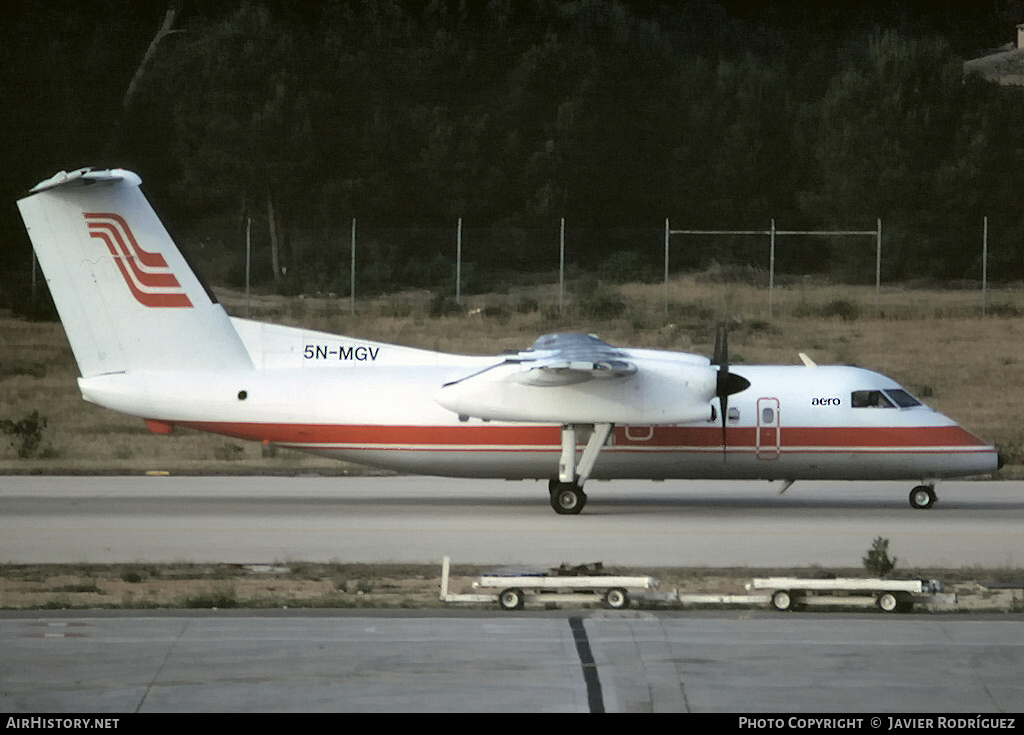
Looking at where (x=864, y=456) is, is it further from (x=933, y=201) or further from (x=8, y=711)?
(x=933, y=201)

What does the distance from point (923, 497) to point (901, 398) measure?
1.77 m

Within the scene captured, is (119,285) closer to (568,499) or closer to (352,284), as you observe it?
(568,499)

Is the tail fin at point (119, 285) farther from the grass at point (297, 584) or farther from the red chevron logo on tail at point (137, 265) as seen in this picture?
the grass at point (297, 584)

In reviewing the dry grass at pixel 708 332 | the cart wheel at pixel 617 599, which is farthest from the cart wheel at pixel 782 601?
the dry grass at pixel 708 332

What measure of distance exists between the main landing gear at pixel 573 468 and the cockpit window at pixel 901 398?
5.06 metres

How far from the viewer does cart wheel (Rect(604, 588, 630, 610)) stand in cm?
1460

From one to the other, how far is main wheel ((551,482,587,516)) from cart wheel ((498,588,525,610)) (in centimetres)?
939

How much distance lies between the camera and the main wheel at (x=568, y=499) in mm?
24141

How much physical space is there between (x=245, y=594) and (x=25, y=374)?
32.3 metres

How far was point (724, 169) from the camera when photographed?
62938mm

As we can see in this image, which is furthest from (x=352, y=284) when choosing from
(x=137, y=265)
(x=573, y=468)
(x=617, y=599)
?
(x=617, y=599)

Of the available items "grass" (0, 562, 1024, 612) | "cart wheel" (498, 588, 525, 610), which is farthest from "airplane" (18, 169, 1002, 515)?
"cart wheel" (498, 588, 525, 610)

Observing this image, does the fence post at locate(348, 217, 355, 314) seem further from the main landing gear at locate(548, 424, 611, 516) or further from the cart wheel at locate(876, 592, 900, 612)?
the cart wheel at locate(876, 592, 900, 612)

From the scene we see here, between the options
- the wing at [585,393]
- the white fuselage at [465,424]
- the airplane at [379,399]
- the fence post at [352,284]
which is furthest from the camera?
the fence post at [352,284]
